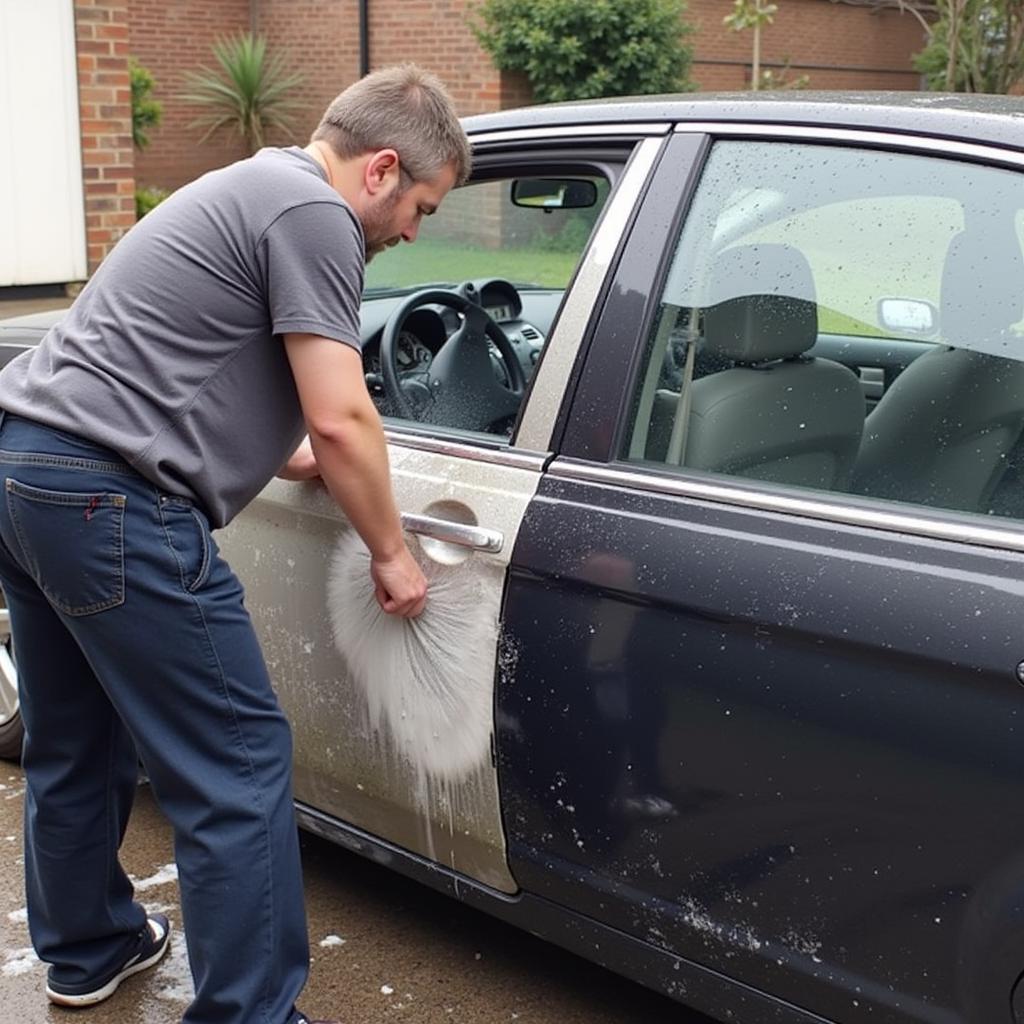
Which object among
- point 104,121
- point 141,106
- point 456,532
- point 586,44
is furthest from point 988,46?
point 456,532

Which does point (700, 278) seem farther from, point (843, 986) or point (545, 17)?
point (545, 17)

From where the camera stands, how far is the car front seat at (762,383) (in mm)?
2418

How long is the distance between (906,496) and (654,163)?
0.74 metres

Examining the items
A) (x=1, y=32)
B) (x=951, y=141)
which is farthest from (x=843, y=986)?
(x=1, y=32)

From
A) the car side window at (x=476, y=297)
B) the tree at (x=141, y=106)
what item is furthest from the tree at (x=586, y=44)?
the car side window at (x=476, y=297)

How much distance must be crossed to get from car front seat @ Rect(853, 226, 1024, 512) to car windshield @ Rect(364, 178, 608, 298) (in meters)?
0.79

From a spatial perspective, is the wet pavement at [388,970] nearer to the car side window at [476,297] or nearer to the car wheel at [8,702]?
the car wheel at [8,702]

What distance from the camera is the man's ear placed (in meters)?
2.42

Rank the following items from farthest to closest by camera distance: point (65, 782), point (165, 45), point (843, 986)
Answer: point (165, 45) → point (65, 782) → point (843, 986)

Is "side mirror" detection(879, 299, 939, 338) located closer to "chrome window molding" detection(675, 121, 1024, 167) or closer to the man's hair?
"chrome window molding" detection(675, 121, 1024, 167)

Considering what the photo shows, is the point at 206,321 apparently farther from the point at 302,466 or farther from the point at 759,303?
the point at 759,303

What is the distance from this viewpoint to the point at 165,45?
16.2 meters

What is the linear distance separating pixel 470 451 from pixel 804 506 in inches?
27.5

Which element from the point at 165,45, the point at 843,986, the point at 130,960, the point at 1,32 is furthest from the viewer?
the point at 165,45
